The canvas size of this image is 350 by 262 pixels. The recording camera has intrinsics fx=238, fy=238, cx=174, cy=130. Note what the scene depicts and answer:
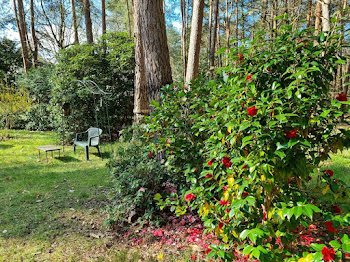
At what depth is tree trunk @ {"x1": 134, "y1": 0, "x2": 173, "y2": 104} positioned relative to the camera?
3.47 m

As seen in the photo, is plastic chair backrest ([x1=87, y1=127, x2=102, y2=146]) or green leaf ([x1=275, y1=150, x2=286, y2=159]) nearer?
green leaf ([x1=275, y1=150, x2=286, y2=159])

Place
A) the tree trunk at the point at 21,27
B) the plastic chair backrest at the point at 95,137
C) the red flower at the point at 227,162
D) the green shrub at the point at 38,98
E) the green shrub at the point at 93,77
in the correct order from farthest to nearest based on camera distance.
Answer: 1. the tree trunk at the point at 21,27
2. the green shrub at the point at 38,98
3. the green shrub at the point at 93,77
4. the plastic chair backrest at the point at 95,137
5. the red flower at the point at 227,162

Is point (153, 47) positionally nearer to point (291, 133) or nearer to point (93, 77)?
point (291, 133)

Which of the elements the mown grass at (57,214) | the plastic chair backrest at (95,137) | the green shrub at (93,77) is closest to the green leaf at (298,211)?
the mown grass at (57,214)

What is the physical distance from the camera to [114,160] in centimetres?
334

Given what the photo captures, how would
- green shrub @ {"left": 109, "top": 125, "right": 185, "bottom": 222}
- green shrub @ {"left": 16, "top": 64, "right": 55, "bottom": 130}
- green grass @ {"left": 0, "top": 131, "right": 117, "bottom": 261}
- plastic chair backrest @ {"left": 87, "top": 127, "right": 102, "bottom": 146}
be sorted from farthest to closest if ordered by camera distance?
green shrub @ {"left": 16, "top": 64, "right": 55, "bottom": 130} < plastic chair backrest @ {"left": 87, "top": 127, "right": 102, "bottom": 146} < green shrub @ {"left": 109, "top": 125, "right": 185, "bottom": 222} < green grass @ {"left": 0, "top": 131, "right": 117, "bottom": 261}

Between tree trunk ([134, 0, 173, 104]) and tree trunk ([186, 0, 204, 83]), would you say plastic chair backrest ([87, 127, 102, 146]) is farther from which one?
tree trunk ([134, 0, 173, 104])

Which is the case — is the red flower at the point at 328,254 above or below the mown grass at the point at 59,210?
above

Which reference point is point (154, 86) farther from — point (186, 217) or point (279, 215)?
point (279, 215)

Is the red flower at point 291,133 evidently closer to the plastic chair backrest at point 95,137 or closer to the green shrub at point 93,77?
the plastic chair backrest at point 95,137

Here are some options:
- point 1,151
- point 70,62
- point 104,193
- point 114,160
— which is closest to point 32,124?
point 1,151

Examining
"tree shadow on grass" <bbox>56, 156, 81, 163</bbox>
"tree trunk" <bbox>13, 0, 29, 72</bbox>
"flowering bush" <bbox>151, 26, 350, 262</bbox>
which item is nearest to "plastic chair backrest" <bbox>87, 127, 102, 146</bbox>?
"tree shadow on grass" <bbox>56, 156, 81, 163</bbox>

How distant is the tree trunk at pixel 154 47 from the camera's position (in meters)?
3.47

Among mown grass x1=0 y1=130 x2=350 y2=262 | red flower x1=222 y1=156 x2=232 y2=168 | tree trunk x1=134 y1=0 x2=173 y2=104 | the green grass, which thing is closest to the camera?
red flower x1=222 y1=156 x2=232 y2=168
